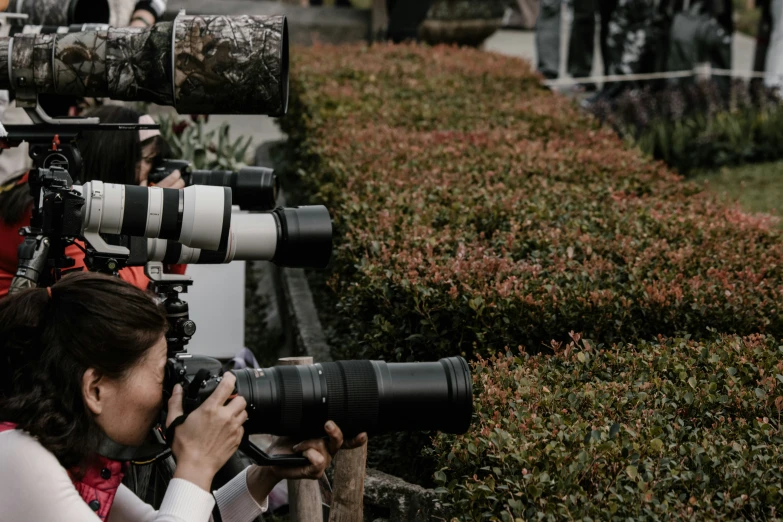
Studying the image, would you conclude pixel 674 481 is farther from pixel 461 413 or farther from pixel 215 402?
pixel 215 402

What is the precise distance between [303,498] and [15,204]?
60.0 inches

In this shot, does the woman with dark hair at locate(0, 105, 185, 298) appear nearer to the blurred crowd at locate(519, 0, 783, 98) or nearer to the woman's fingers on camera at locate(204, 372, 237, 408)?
the woman's fingers on camera at locate(204, 372, 237, 408)

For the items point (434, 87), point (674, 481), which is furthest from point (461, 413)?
point (434, 87)

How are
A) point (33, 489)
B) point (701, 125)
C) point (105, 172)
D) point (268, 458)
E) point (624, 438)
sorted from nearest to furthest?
point (33, 489), point (268, 458), point (624, 438), point (105, 172), point (701, 125)

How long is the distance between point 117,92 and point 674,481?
192 cm

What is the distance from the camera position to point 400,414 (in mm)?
2445

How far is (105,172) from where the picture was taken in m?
3.76

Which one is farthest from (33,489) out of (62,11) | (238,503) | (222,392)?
(62,11)

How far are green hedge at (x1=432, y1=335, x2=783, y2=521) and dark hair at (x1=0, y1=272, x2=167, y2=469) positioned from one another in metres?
0.90

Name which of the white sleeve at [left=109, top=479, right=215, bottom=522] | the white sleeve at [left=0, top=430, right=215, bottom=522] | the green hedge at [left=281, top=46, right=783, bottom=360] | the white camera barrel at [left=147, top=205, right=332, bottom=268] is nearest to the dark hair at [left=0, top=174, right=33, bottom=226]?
the white camera barrel at [left=147, top=205, right=332, bottom=268]

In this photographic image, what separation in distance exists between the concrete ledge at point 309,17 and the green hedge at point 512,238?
4353 millimetres

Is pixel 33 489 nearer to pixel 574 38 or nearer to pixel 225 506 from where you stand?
pixel 225 506

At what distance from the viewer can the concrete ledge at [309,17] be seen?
10664mm

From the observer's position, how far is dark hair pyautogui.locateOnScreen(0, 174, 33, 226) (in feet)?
11.8
